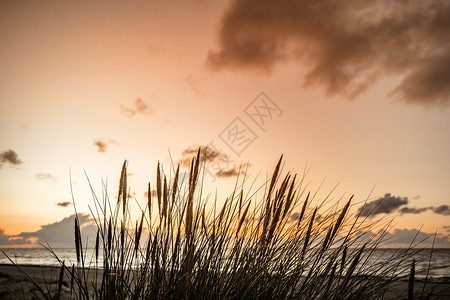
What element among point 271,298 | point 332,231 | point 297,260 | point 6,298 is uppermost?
point 332,231

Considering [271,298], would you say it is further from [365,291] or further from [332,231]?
[365,291]

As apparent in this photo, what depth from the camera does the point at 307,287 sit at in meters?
1.86

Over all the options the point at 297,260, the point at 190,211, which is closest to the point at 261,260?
the point at 297,260

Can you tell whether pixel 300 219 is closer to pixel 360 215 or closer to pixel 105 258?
pixel 360 215

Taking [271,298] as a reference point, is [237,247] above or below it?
above

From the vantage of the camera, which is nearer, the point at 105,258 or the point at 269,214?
the point at 105,258

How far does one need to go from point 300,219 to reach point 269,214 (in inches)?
11.2

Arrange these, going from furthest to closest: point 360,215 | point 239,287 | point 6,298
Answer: point 6,298 < point 360,215 < point 239,287

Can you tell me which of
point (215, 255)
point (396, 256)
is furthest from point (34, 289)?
point (396, 256)

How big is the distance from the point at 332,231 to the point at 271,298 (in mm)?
479

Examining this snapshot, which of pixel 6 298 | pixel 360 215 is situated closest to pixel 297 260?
pixel 360 215

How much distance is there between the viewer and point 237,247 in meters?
1.79

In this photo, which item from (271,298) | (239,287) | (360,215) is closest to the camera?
(239,287)

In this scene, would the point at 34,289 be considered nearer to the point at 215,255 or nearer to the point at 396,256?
the point at 215,255
